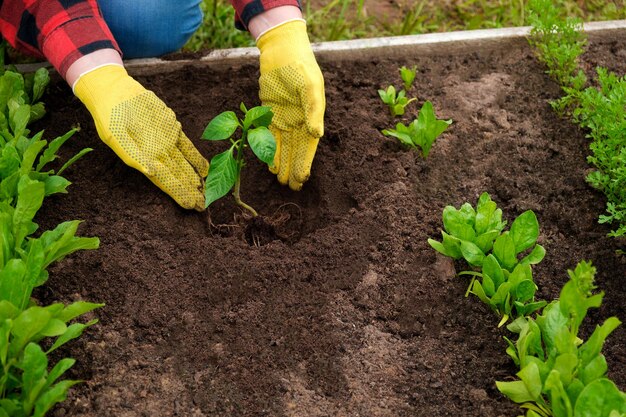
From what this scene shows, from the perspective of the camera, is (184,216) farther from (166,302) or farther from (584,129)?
(584,129)

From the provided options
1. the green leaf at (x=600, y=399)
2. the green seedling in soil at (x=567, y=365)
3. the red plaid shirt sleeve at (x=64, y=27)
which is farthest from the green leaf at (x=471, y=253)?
the red plaid shirt sleeve at (x=64, y=27)

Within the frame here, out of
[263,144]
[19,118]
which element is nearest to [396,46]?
[263,144]

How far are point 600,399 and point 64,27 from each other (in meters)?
1.94

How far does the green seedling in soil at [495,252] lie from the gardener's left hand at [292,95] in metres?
0.53

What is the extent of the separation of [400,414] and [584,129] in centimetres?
131

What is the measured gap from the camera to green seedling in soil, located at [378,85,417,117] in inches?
103

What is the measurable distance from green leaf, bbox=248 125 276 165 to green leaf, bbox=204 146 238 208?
7cm

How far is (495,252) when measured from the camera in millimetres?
2055

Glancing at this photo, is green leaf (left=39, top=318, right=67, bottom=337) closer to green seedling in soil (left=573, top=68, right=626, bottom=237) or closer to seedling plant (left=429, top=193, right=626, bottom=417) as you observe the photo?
seedling plant (left=429, top=193, right=626, bottom=417)

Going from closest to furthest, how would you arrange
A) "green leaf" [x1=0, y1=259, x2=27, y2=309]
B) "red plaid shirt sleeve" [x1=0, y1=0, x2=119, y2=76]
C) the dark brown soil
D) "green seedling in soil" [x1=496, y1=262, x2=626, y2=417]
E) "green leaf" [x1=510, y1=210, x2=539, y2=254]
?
"green seedling in soil" [x1=496, y1=262, x2=626, y2=417], "green leaf" [x1=0, y1=259, x2=27, y2=309], the dark brown soil, "green leaf" [x1=510, y1=210, x2=539, y2=254], "red plaid shirt sleeve" [x1=0, y1=0, x2=119, y2=76]

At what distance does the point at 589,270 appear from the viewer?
4.86ft

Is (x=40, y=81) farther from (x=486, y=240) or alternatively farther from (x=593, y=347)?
(x=593, y=347)

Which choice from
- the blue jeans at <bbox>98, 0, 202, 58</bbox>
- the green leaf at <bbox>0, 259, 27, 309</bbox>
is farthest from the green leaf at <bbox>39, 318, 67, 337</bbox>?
the blue jeans at <bbox>98, 0, 202, 58</bbox>

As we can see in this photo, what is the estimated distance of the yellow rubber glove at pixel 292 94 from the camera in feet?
7.73
